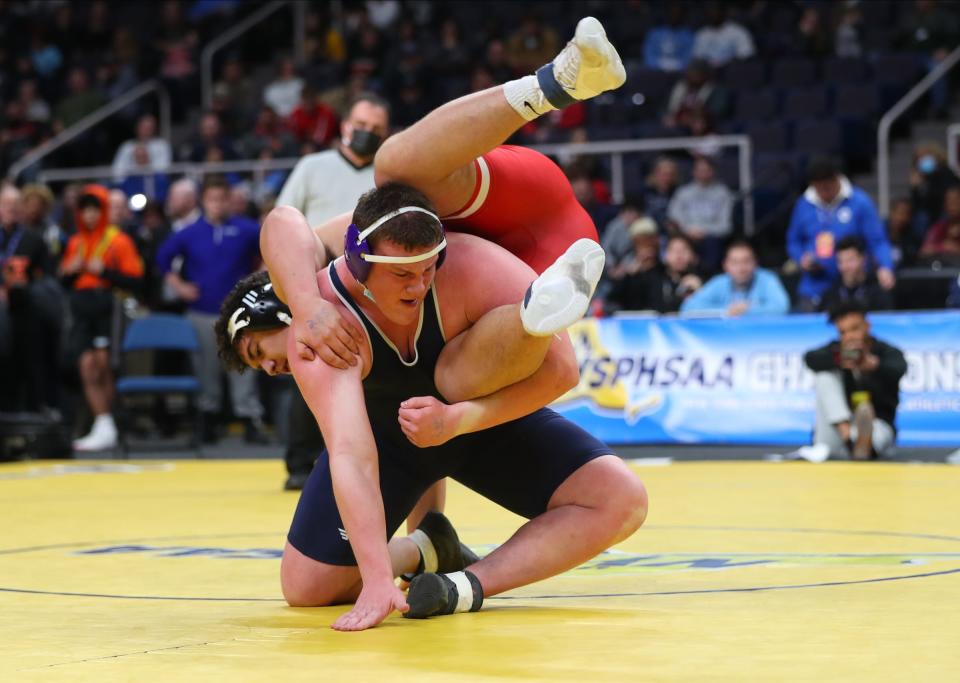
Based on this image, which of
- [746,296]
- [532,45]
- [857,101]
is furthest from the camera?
[532,45]

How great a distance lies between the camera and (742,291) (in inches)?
400

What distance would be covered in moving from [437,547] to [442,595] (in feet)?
1.78

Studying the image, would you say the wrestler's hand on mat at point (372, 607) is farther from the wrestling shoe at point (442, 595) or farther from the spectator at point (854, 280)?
the spectator at point (854, 280)

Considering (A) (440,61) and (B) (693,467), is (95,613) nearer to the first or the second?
(B) (693,467)

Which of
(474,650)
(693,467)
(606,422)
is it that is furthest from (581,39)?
(606,422)

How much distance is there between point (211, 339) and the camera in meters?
11.2

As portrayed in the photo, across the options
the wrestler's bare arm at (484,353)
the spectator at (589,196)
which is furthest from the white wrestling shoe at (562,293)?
the spectator at (589,196)

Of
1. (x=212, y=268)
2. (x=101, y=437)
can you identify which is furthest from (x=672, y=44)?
(x=101, y=437)

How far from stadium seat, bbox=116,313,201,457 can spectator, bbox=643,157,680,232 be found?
3470mm

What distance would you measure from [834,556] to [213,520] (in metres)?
2.52

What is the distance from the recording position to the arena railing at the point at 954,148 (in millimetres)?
12008

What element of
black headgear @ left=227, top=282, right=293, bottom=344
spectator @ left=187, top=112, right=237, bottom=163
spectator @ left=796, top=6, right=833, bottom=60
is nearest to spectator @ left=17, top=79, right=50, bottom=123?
spectator @ left=187, top=112, right=237, bottom=163

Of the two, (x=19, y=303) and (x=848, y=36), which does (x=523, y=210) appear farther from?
(x=848, y=36)

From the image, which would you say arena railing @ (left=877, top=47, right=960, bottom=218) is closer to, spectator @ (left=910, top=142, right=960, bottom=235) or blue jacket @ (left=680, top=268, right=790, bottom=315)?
spectator @ (left=910, top=142, right=960, bottom=235)
